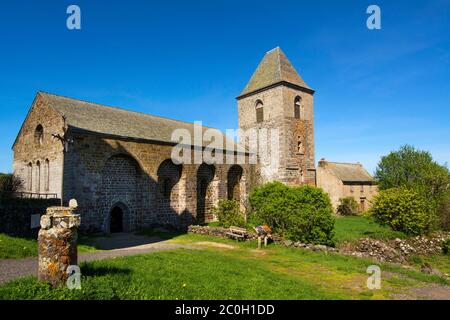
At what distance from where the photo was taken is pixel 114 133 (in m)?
20.4

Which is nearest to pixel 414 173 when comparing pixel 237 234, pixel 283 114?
pixel 283 114

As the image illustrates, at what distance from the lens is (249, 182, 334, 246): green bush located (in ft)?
56.4

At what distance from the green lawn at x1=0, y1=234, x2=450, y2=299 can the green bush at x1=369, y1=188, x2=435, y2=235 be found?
12.5 metres

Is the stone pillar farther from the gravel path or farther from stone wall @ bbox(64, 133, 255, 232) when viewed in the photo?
Answer: stone wall @ bbox(64, 133, 255, 232)

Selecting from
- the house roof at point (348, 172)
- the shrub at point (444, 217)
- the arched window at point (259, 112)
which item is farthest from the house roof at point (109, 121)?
the house roof at point (348, 172)

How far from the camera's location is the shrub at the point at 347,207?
1636 inches

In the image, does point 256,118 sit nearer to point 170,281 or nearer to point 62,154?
point 62,154

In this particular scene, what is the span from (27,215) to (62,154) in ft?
17.5

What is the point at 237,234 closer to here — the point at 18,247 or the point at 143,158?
the point at 143,158

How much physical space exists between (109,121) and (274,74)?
1672 cm

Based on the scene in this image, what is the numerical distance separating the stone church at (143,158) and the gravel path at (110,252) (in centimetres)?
273

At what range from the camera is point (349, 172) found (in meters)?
46.8

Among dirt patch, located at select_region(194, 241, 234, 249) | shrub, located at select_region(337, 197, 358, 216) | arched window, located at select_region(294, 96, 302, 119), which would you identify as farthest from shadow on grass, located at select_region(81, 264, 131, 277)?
shrub, located at select_region(337, 197, 358, 216)

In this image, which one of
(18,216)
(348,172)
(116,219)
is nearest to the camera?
(18,216)
